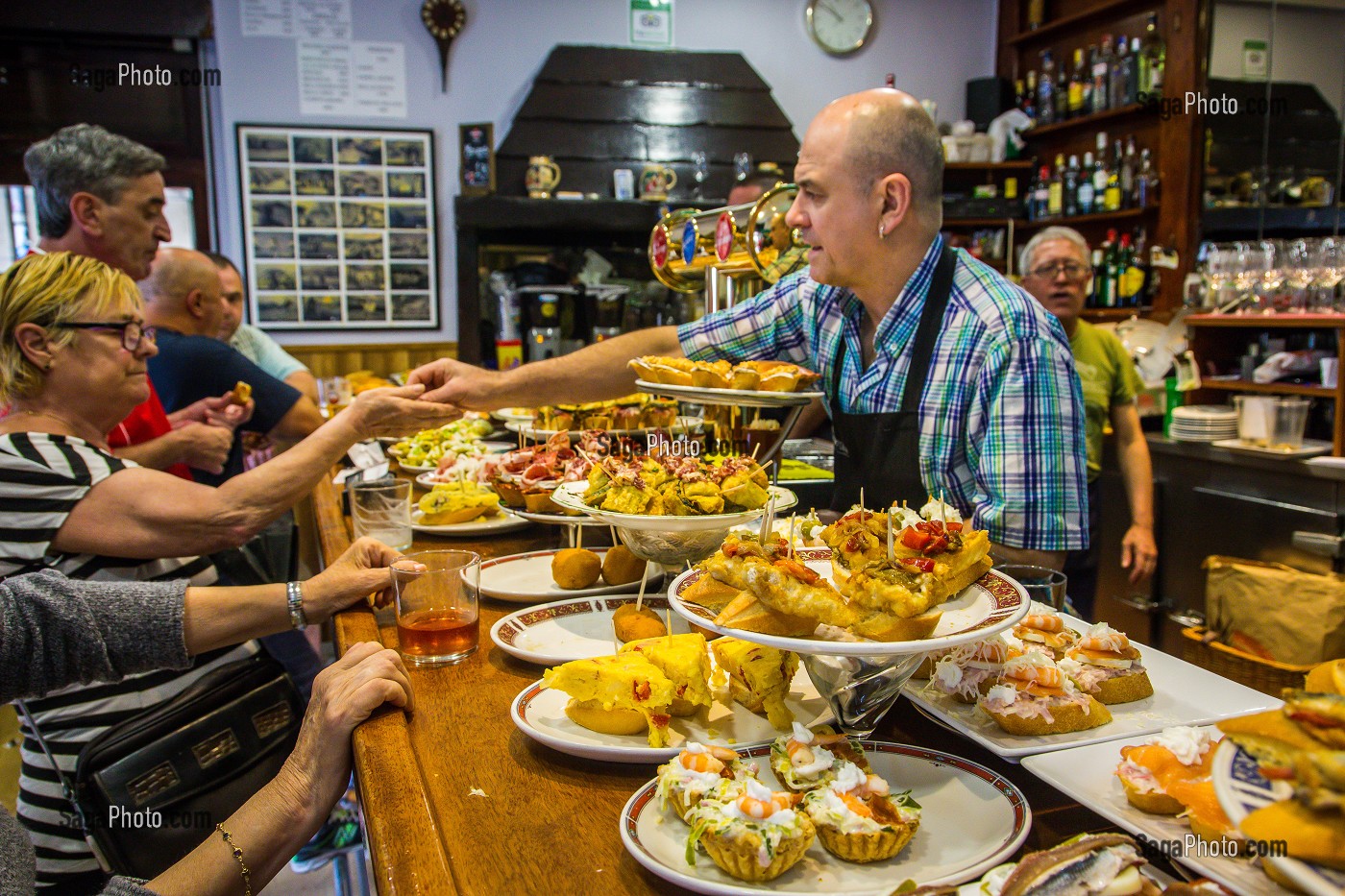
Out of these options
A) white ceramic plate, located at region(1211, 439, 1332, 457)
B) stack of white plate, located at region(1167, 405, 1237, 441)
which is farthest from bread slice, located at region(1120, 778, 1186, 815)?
stack of white plate, located at region(1167, 405, 1237, 441)

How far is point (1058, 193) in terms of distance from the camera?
6668 millimetres

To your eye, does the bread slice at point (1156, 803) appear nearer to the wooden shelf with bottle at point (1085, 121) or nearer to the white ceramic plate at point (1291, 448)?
the white ceramic plate at point (1291, 448)

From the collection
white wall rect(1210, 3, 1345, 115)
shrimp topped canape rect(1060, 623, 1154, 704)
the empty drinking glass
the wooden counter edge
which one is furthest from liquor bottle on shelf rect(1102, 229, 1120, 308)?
the wooden counter edge

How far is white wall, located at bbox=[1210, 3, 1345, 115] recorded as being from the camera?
16.2ft

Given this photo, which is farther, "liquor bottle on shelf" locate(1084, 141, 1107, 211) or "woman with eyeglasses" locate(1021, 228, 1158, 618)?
"liquor bottle on shelf" locate(1084, 141, 1107, 211)

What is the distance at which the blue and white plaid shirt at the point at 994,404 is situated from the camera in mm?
1899

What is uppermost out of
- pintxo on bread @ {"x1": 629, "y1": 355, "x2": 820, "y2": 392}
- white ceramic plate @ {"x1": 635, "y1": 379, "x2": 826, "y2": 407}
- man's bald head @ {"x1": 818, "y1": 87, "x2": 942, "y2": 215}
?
man's bald head @ {"x1": 818, "y1": 87, "x2": 942, "y2": 215}

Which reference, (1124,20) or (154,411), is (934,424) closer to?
(154,411)

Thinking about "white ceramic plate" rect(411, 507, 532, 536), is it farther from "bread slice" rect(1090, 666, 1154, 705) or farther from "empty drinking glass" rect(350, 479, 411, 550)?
"bread slice" rect(1090, 666, 1154, 705)

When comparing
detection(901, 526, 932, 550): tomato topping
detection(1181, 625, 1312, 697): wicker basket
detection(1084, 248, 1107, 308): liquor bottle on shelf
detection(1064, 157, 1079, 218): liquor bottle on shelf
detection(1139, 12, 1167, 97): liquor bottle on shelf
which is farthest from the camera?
detection(1064, 157, 1079, 218): liquor bottle on shelf

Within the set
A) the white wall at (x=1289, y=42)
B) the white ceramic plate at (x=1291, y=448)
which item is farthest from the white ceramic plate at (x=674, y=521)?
the white wall at (x=1289, y=42)

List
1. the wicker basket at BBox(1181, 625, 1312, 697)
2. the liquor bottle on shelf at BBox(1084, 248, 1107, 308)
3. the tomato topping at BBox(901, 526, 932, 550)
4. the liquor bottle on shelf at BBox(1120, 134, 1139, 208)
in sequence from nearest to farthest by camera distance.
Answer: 1. the tomato topping at BBox(901, 526, 932, 550)
2. the wicker basket at BBox(1181, 625, 1312, 697)
3. the liquor bottle on shelf at BBox(1120, 134, 1139, 208)
4. the liquor bottle on shelf at BBox(1084, 248, 1107, 308)

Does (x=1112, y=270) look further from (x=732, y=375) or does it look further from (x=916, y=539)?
(x=916, y=539)

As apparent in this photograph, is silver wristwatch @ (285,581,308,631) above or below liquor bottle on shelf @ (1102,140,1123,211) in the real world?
below
